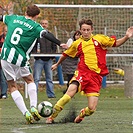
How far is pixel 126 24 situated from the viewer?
18.7m

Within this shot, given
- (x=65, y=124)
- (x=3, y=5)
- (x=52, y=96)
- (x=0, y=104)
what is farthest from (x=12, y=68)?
(x=3, y=5)

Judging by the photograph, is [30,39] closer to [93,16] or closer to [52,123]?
[52,123]

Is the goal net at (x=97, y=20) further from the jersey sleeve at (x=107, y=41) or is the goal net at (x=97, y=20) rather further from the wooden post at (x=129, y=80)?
the jersey sleeve at (x=107, y=41)

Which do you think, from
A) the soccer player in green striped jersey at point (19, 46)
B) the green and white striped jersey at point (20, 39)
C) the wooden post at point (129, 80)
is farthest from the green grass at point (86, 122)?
the wooden post at point (129, 80)

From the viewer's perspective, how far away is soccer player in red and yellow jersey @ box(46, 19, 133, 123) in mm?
10078

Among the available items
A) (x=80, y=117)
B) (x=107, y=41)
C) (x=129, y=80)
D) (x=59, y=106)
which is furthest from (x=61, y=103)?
(x=129, y=80)

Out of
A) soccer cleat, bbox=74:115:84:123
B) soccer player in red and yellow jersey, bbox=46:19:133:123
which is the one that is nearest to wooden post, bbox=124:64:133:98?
soccer player in red and yellow jersey, bbox=46:19:133:123

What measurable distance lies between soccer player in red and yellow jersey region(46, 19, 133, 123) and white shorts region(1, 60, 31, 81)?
0.70 m

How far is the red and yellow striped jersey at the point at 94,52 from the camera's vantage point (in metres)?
10.3

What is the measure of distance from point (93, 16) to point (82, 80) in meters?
8.68

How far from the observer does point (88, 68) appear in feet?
33.7

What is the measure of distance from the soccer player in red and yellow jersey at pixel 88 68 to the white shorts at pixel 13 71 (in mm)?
704

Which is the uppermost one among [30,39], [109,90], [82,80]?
[30,39]

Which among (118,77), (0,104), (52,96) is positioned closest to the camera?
(0,104)
